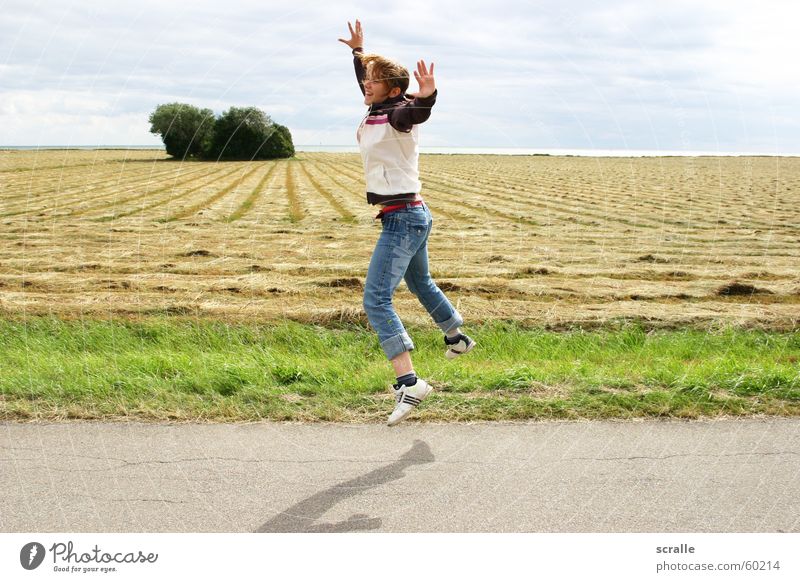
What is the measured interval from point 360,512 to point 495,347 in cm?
302

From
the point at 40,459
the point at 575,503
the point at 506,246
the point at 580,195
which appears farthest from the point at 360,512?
the point at 580,195

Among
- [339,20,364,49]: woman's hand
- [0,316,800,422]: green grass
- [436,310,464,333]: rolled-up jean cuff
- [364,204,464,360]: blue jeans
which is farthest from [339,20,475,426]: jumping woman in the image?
[0,316,800,422]: green grass

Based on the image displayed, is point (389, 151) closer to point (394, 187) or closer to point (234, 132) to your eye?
point (394, 187)

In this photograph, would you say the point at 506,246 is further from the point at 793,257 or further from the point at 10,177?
the point at 10,177

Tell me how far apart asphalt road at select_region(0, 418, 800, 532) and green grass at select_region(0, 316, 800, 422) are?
0.23 metres

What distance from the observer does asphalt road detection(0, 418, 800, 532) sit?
3191 mm

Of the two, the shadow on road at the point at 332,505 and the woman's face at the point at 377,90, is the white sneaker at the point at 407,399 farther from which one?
the woman's face at the point at 377,90

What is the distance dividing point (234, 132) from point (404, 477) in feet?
16.9

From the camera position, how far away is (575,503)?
10.9ft

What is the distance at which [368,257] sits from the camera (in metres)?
10.8
